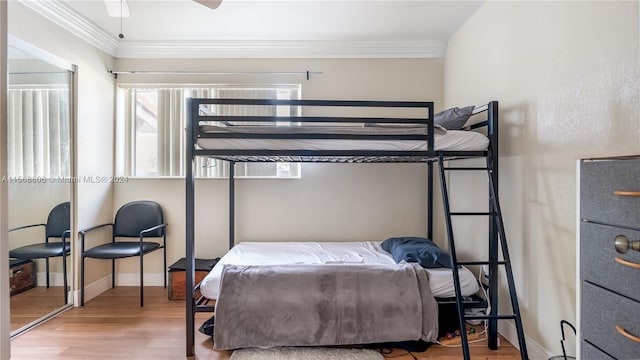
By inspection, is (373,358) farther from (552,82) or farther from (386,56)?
(386,56)

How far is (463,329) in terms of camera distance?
6.00ft

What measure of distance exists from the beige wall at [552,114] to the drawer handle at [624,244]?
2.29ft

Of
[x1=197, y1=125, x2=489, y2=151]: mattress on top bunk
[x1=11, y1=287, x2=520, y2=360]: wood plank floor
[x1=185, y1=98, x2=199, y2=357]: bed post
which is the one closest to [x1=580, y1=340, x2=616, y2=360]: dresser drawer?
[x1=11, y1=287, x2=520, y2=360]: wood plank floor

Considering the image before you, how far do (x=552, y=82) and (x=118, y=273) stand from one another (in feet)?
13.1

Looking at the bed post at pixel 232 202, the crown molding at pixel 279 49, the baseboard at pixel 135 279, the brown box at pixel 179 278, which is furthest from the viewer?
the baseboard at pixel 135 279

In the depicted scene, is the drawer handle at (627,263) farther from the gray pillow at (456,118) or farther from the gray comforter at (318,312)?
the gray pillow at (456,118)

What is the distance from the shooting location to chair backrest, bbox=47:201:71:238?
2682 mm

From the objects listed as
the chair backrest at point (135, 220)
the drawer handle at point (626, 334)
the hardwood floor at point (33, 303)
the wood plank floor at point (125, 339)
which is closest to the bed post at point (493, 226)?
the wood plank floor at point (125, 339)

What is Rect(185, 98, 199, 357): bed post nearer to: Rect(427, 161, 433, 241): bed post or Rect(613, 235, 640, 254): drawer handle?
Rect(613, 235, 640, 254): drawer handle

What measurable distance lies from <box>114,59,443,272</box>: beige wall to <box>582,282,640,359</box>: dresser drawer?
226 cm

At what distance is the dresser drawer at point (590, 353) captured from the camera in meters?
1.04

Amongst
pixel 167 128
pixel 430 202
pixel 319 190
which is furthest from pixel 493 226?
pixel 167 128

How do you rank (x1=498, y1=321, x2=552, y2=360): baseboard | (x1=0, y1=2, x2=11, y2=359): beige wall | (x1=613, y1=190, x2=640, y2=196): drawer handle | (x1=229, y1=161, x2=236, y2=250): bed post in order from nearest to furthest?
(x1=613, y1=190, x2=640, y2=196): drawer handle < (x1=0, y1=2, x2=11, y2=359): beige wall < (x1=498, y1=321, x2=552, y2=360): baseboard < (x1=229, y1=161, x2=236, y2=250): bed post

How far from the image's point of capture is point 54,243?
2.70 m
